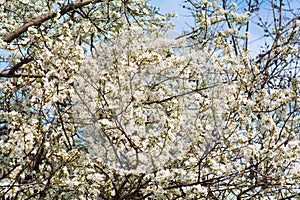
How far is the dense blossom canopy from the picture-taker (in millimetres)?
3443

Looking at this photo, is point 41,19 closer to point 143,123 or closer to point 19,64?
point 19,64

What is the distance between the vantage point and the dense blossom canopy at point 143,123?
344 centimetres

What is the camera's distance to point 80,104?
3.42m

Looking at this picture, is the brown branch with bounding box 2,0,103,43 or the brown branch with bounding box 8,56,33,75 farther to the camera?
the brown branch with bounding box 2,0,103,43

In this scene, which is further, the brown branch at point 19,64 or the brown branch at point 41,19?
the brown branch at point 41,19

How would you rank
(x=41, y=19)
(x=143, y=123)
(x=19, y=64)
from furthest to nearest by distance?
1. (x=41, y=19)
2. (x=19, y=64)
3. (x=143, y=123)

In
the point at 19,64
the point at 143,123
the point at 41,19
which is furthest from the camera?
the point at 41,19

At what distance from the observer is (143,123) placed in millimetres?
3480

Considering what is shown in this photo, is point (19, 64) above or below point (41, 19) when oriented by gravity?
below

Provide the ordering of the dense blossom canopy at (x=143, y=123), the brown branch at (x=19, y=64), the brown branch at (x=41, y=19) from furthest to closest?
1. the brown branch at (x=41, y=19)
2. the brown branch at (x=19, y=64)
3. the dense blossom canopy at (x=143, y=123)

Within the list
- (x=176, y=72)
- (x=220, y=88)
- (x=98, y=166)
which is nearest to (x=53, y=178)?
(x=98, y=166)

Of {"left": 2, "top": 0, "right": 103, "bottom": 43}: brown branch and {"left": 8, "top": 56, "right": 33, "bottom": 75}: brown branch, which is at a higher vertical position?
{"left": 2, "top": 0, "right": 103, "bottom": 43}: brown branch

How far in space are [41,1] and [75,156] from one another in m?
3.71

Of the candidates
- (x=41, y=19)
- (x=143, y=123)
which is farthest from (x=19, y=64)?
(x=143, y=123)
